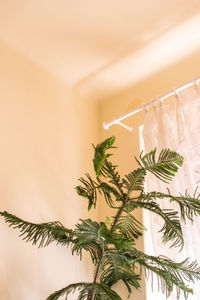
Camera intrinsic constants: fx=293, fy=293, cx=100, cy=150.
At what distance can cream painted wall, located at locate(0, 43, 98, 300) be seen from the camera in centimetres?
136

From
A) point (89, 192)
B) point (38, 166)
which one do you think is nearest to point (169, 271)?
point (89, 192)

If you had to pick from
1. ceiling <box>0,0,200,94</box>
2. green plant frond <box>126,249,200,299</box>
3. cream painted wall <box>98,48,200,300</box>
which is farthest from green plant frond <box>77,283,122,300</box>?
ceiling <box>0,0,200,94</box>

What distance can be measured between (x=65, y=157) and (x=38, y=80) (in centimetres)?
53

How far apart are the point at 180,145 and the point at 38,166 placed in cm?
77

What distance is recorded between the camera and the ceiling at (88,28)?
153 centimetres

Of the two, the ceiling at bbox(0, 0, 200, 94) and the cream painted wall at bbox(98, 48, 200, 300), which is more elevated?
the ceiling at bbox(0, 0, 200, 94)

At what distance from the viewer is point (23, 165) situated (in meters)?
1.56

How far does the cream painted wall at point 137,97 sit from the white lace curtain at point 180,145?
0.26 meters

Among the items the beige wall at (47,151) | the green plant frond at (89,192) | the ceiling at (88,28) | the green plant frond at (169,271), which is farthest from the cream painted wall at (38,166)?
the green plant frond at (169,271)

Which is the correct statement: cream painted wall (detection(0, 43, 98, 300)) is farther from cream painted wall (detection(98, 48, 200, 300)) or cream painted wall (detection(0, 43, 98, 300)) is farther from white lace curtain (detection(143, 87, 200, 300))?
white lace curtain (detection(143, 87, 200, 300))

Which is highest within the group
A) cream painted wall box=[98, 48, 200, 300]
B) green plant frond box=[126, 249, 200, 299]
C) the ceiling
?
the ceiling

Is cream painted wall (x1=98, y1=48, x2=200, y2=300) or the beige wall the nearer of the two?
the beige wall

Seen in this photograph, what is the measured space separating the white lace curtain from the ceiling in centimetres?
43

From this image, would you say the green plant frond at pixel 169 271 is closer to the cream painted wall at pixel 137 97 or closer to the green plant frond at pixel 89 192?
the green plant frond at pixel 89 192
